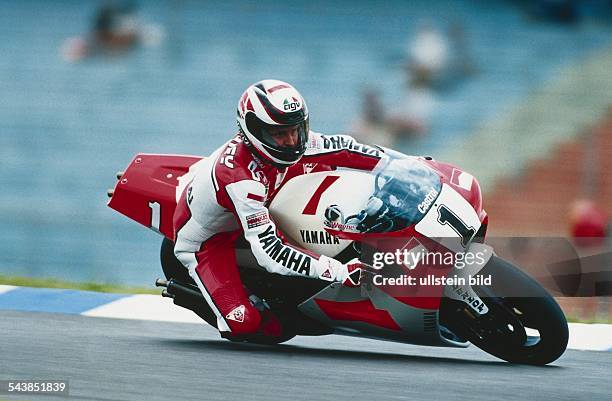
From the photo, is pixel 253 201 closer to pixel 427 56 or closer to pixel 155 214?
pixel 155 214

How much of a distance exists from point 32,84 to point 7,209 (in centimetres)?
122

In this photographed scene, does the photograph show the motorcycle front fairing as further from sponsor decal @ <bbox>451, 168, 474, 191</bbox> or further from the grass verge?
the grass verge

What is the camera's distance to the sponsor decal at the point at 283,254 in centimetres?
509

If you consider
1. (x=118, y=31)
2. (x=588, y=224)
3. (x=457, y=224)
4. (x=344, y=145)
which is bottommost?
(x=588, y=224)

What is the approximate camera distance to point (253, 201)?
512cm

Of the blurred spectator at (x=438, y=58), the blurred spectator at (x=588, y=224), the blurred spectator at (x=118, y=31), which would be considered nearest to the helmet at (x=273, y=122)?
the blurred spectator at (x=588, y=224)

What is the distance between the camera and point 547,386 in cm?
475

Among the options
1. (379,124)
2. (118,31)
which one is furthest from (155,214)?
(118,31)

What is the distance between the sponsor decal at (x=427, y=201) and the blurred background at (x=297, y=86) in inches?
153

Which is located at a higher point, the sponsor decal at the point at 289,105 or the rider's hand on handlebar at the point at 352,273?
the sponsor decal at the point at 289,105

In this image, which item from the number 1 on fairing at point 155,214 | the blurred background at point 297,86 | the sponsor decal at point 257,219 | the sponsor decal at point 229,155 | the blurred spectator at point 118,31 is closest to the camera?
the sponsor decal at point 257,219

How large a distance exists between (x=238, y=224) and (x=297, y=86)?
4726 millimetres

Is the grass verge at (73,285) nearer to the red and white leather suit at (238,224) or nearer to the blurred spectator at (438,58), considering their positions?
the red and white leather suit at (238,224)

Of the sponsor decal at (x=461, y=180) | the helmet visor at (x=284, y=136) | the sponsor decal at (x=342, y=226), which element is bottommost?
the sponsor decal at (x=342, y=226)
